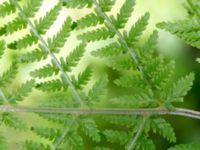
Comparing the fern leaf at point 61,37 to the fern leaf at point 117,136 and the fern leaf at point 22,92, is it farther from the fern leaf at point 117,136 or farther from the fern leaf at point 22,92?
the fern leaf at point 117,136

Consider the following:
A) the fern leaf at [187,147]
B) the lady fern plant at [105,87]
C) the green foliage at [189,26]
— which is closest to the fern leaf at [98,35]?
the lady fern plant at [105,87]

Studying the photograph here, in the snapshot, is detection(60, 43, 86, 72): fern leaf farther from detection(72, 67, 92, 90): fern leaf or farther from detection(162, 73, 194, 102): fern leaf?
detection(162, 73, 194, 102): fern leaf

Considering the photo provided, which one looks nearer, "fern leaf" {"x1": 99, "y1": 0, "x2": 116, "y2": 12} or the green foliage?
the green foliage

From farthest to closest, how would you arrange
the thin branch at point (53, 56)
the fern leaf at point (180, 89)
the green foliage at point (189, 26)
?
the thin branch at point (53, 56), the fern leaf at point (180, 89), the green foliage at point (189, 26)

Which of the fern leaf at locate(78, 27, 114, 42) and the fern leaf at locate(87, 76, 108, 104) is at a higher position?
the fern leaf at locate(78, 27, 114, 42)

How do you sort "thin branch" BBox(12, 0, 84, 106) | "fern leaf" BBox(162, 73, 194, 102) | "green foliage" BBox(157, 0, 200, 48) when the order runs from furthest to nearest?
"thin branch" BBox(12, 0, 84, 106)
"fern leaf" BBox(162, 73, 194, 102)
"green foliage" BBox(157, 0, 200, 48)

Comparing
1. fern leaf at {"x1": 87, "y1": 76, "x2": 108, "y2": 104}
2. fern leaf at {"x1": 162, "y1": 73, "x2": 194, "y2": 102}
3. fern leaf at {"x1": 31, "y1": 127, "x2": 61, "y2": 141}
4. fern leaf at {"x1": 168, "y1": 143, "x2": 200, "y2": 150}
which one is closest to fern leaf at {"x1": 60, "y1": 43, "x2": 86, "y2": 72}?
fern leaf at {"x1": 87, "y1": 76, "x2": 108, "y2": 104}

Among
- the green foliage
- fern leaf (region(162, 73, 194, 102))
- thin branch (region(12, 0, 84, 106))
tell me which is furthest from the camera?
thin branch (region(12, 0, 84, 106))

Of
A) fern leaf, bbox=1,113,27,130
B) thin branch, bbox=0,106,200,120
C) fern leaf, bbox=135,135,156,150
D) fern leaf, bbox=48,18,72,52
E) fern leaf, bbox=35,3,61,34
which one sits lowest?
fern leaf, bbox=135,135,156,150
